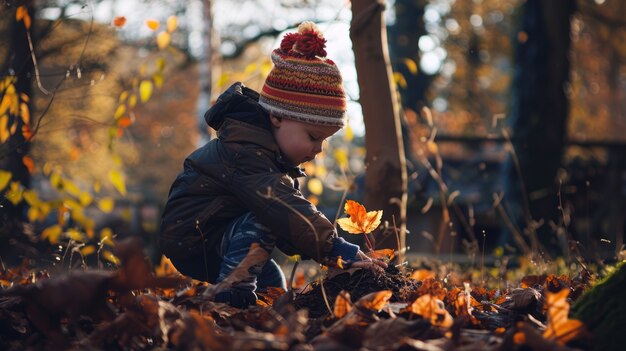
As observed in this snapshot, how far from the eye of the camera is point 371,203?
174 inches

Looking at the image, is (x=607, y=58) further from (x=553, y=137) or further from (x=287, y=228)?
(x=287, y=228)

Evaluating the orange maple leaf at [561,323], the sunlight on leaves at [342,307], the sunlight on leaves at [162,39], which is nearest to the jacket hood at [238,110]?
the sunlight on leaves at [342,307]

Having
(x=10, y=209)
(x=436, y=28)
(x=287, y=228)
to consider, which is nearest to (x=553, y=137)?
(x=10, y=209)

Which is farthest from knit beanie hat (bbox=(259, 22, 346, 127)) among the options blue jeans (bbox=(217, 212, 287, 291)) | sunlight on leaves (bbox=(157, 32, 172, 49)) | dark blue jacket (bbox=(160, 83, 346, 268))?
sunlight on leaves (bbox=(157, 32, 172, 49))

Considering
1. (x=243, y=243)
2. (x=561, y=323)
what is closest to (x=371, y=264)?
(x=243, y=243)

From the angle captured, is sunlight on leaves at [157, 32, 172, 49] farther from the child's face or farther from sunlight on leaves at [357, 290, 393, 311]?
sunlight on leaves at [357, 290, 393, 311]

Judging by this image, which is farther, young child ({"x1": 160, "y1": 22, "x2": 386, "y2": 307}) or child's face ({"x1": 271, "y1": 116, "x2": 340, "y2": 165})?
child's face ({"x1": 271, "y1": 116, "x2": 340, "y2": 165})

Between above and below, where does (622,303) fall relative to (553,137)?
above

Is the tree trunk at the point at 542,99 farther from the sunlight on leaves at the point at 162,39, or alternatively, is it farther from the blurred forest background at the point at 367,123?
the sunlight on leaves at the point at 162,39

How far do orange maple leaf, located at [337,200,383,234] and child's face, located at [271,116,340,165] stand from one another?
1.89ft

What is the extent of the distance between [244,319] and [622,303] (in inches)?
46.6

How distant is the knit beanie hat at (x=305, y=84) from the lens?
10.8ft

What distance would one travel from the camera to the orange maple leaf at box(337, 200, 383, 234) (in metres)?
2.80

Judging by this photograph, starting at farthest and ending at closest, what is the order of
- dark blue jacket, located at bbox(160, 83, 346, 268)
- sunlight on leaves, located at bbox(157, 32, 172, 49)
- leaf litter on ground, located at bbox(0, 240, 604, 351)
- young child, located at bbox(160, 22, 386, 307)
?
sunlight on leaves, located at bbox(157, 32, 172, 49) < young child, located at bbox(160, 22, 386, 307) < dark blue jacket, located at bbox(160, 83, 346, 268) < leaf litter on ground, located at bbox(0, 240, 604, 351)
